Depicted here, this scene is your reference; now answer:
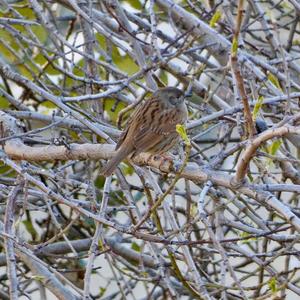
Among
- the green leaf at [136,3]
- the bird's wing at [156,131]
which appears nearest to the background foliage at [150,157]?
the green leaf at [136,3]

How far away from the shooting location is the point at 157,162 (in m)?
3.81

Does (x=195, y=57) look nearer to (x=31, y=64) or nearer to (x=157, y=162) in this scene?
(x=31, y=64)

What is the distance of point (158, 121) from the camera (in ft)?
16.1

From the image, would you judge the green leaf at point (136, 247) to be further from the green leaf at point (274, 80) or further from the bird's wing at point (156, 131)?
the green leaf at point (274, 80)

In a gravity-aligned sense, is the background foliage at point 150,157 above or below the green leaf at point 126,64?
below

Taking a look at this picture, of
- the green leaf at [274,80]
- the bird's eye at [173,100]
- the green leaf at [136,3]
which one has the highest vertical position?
the green leaf at [136,3]

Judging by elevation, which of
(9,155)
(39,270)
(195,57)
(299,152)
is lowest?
(39,270)

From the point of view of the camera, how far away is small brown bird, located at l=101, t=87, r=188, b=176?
446 cm

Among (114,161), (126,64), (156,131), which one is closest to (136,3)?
(126,64)

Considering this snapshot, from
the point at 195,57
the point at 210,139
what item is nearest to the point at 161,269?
the point at 195,57

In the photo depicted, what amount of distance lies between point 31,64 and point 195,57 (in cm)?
108

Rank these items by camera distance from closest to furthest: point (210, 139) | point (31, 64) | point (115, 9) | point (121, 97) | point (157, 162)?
point (157, 162) < point (115, 9) < point (121, 97) < point (31, 64) < point (210, 139)

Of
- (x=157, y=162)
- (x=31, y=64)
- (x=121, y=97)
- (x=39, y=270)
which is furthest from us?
(x=31, y=64)

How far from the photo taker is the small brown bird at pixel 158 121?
4461 mm
